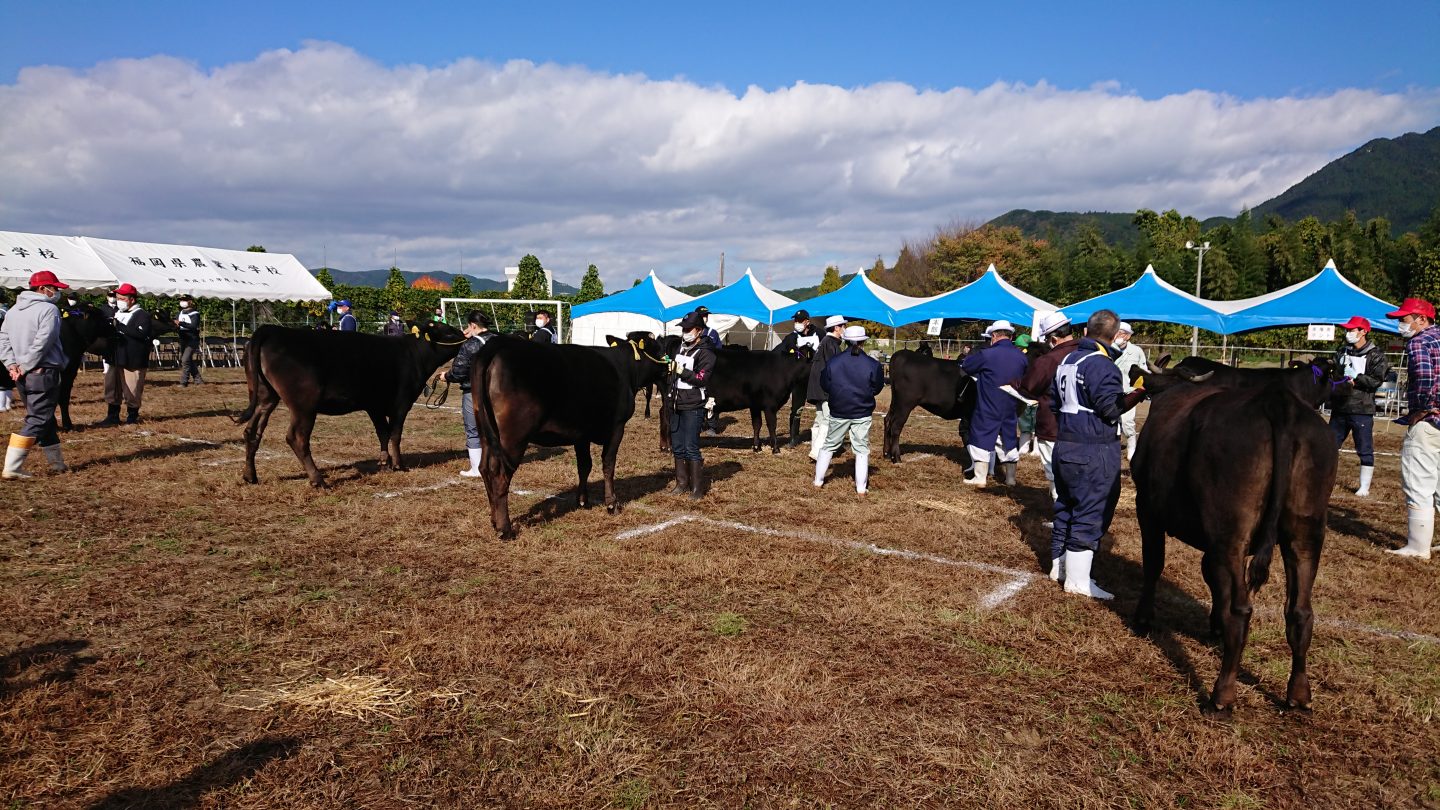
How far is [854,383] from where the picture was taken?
8367mm

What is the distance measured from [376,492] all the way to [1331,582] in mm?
8215

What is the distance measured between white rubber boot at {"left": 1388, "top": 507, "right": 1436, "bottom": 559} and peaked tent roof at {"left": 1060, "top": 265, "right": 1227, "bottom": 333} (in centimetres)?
1467

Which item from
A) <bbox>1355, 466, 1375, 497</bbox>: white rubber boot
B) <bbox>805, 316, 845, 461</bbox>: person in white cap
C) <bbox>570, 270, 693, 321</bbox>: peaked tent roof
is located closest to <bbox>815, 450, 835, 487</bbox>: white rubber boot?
<bbox>805, 316, 845, 461</bbox>: person in white cap

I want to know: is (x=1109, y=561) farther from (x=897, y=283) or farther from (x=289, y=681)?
(x=897, y=283)

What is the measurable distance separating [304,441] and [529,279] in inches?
2034

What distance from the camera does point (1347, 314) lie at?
60.5ft

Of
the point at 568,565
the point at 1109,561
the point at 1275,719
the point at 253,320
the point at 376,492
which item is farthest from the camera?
the point at 253,320

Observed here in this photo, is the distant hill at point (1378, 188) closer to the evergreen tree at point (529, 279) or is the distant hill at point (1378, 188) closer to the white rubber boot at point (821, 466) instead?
the evergreen tree at point (529, 279)

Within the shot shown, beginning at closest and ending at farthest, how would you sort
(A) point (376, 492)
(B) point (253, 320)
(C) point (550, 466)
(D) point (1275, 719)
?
(D) point (1275, 719), (A) point (376, 492), (C) point (550, 466), (B) point (253, 320)

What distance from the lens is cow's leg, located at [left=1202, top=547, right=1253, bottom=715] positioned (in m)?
3.74

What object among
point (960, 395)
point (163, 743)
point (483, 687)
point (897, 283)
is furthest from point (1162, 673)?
point (897, 283)

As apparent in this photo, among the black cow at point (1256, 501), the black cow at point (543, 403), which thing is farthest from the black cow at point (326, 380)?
the black cow at point (1256, 501)

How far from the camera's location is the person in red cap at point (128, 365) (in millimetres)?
12031

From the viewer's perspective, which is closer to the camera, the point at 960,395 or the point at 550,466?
the point at 550,466
